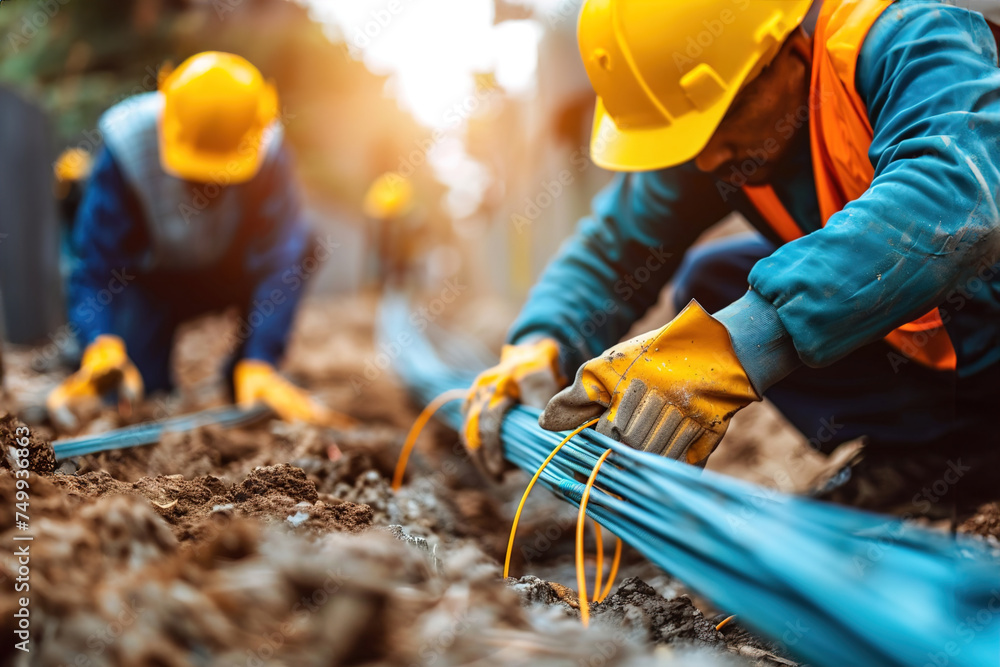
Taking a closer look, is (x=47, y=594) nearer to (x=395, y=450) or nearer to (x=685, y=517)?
(x=685, y=517)

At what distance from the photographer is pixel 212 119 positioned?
2910mm

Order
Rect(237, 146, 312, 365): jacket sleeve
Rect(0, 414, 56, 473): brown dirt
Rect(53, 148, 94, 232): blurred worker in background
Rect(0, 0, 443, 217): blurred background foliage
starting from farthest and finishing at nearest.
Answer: Rect(0, 0, 443, 217): blurred background foliage < Rect(53, 148, 94, 232): blurred worker in background < Rect(237, 146, 312, 365): jacket sleeve < Rect(0, 414, 56, 473): brown dirt

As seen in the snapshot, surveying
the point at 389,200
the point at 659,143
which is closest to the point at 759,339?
→ the point at 659,143

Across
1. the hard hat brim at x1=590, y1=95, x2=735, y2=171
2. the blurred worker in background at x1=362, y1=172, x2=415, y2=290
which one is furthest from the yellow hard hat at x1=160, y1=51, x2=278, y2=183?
the blurred worker in background at x1=362, y1=172, x2=415, y2=290

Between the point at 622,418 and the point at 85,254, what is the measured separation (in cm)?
297

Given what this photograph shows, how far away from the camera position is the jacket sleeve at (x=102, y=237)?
3.05m

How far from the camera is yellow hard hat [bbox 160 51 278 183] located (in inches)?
114

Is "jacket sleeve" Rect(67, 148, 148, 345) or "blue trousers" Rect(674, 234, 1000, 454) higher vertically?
"jacket sleeve" Rect(67, 148, 148, 345)

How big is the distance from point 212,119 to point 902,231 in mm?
2790

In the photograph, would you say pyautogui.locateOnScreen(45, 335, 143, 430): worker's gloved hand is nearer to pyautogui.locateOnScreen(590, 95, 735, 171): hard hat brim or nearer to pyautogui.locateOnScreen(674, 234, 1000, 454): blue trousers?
pyautogui.locateOnScreen(590, 95, 735, 171): hard hat brim

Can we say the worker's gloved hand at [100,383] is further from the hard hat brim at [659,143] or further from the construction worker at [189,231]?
the hard hat brim at [659,143]

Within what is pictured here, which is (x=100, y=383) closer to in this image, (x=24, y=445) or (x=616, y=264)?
(x=24, y=445)

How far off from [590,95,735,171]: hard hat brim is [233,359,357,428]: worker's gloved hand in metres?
1.74

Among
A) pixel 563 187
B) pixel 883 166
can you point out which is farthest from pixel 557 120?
pixel 883 166
